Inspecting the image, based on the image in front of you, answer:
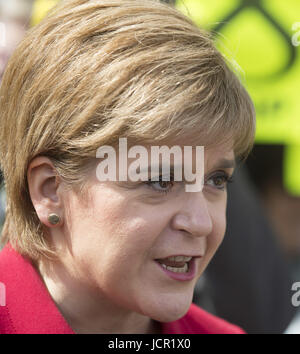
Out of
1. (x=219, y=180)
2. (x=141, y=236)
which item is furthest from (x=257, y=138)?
(x=141, y=236)

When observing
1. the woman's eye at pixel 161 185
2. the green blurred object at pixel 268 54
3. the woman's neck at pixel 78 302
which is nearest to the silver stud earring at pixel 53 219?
the woman's neck at pixel 78 302

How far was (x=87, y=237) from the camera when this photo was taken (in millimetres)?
1690

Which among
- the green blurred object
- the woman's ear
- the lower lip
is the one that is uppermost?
the green blurred object

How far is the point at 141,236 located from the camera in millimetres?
1635

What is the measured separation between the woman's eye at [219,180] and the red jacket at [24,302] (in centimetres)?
58

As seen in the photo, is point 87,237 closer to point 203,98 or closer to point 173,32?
point 203,98

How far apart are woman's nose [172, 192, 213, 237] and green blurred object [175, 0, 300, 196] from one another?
2237 mm

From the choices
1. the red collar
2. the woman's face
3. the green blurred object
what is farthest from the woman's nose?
the green blurred object

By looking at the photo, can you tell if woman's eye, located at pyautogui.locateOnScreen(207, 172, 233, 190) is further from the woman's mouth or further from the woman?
the woman's mouth

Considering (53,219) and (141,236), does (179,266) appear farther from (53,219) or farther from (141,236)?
(53,219)

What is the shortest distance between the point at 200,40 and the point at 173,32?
3.5 inches

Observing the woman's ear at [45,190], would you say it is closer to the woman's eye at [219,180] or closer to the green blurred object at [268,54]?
the woman's eye at [219,180]

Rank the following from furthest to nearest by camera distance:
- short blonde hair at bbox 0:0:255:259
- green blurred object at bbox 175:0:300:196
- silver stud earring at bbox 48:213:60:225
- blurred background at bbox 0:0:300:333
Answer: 1. green blurred object at bbox 175:0:300:196
2. blurred background at bbox 0:0:300:333
3. silver stud earring at bbox 48:213:60:225
4. short blonde hair at bbox 0:0:255:259

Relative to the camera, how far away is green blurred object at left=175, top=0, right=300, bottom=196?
382cm
